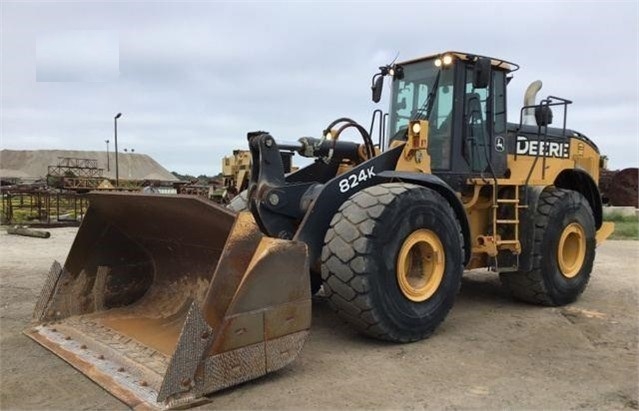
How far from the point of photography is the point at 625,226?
58.0ft

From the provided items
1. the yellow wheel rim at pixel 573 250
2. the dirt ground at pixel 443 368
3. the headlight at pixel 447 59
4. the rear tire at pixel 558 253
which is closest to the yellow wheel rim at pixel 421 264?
the dirt ground at pixel 443 368

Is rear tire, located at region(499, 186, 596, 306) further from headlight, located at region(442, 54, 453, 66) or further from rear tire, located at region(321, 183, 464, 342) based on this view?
headlight, located at region(442, 54, 453, 66)

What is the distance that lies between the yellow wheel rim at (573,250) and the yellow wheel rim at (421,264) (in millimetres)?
2302

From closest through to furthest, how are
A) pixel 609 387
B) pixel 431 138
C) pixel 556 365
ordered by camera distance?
1. pixel 609 387
2. pixel 556 365
3. pixel 431 138

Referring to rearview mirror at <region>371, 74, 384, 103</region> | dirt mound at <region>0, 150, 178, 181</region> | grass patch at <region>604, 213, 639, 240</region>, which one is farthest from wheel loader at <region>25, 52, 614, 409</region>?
dirt mound at <region>0, 150, 178, 181</region>

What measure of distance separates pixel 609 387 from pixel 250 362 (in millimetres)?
2382

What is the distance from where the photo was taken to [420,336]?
15.3ft

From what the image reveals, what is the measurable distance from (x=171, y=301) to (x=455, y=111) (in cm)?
331

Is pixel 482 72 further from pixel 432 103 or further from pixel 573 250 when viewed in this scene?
pixel 573 250

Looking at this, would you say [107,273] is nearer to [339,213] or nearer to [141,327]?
[141,327]

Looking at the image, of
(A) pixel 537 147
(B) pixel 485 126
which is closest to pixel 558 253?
(A) pixel 537 147

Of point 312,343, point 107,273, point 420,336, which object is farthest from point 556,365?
point 107,273

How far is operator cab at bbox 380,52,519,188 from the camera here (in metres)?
5.78

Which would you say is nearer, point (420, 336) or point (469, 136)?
point (420, 336)
